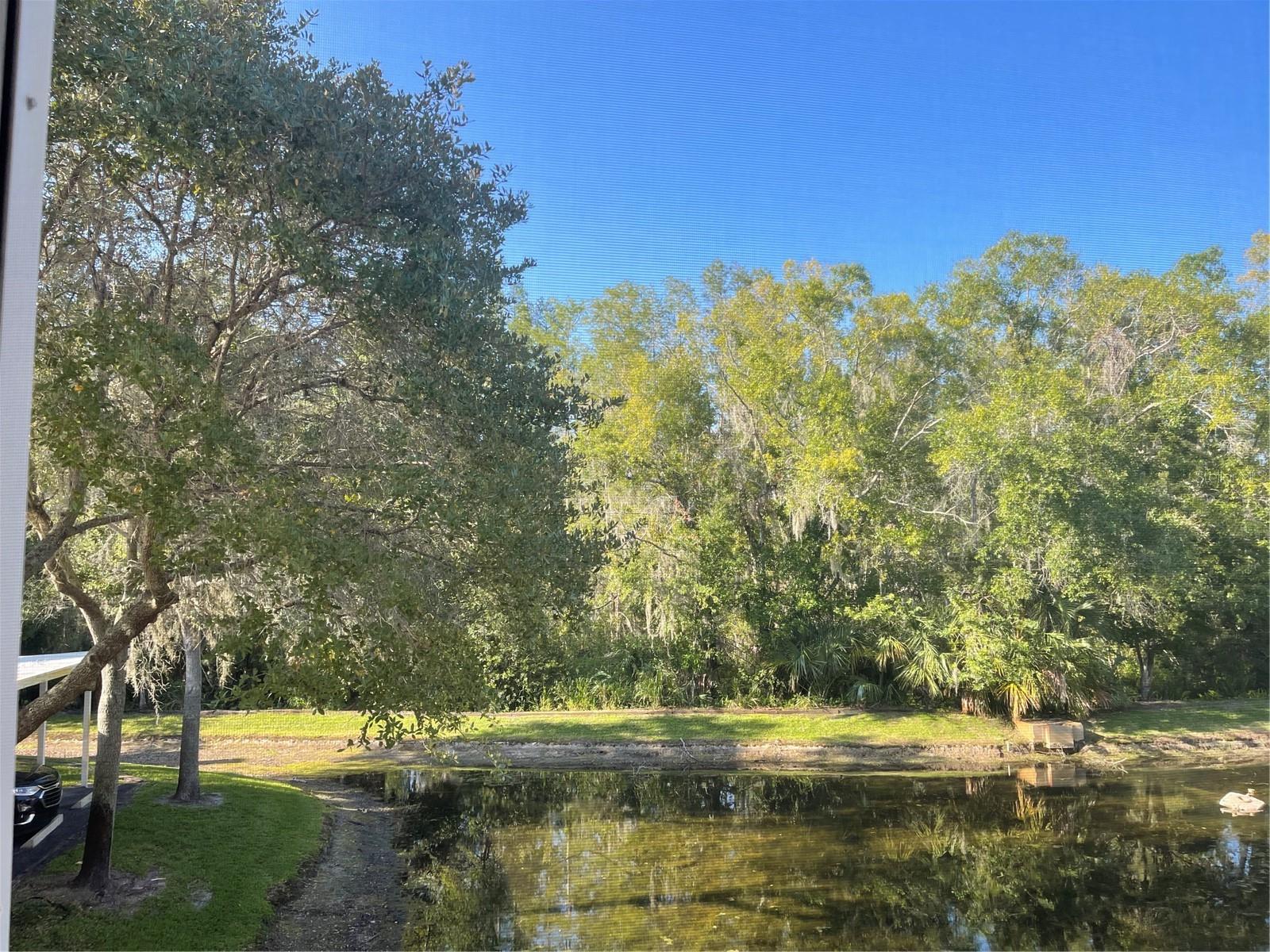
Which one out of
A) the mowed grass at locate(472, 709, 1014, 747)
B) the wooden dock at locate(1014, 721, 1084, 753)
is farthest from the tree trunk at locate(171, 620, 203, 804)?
the wooden dock at locate(1014, 721, 1084, 753)

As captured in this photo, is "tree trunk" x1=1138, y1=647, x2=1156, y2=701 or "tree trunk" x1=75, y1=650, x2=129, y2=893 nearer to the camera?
"tree trunk" x1=75, y1=650, x2=129, y2=893

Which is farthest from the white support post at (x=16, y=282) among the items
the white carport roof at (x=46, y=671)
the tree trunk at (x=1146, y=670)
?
the tree trunk at (x=1146, y=670)

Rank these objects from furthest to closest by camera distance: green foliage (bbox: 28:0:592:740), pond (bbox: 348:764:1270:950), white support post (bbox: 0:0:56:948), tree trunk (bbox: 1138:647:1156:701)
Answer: tree trunk (bbox: 1138:647:1156:701)
pond (bbox: 348:764:1270:950)
green foliage (bbox: 28:0:592:740)
white support post (bbox: 0:0:56:948)

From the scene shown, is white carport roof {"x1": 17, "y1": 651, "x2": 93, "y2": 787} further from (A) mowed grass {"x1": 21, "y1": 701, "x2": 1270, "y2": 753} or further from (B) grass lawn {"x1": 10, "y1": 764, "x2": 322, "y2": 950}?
(A) mowed grass {"x1": 21, "y1": 701, "x2": 1270, "y2": 753}

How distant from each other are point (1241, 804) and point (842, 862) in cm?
349

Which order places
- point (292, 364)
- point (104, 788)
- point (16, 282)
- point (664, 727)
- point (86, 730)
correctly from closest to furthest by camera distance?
point (16, 282)
point (292, 364)
point (104, 788)
point (86, 730)
point (664, 727)

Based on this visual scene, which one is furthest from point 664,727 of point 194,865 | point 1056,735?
point 194,865

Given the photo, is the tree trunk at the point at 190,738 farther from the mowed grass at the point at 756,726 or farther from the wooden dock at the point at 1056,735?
the wooden dock at the point at 1056,735

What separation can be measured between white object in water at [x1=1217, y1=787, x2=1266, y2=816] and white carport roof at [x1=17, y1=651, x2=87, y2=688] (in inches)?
311

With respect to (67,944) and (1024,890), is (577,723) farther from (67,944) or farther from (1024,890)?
(67,944)

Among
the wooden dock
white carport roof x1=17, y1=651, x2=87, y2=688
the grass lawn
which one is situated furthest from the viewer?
the wooden dock

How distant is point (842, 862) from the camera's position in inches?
197

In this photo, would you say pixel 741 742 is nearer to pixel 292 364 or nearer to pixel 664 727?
pixel 664 727

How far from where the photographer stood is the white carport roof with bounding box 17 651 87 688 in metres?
3.69
